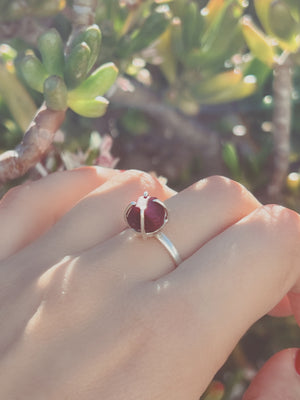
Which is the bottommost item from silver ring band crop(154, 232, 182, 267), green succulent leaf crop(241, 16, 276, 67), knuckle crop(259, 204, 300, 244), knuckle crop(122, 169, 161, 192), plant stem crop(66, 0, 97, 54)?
knuckle crop(259, 204, 300, 244)

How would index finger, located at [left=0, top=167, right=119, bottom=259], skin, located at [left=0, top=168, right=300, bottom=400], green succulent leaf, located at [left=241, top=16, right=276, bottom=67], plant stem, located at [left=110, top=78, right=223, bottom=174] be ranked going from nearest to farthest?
skin, located at [left=0, top=168, right=300, bottom=400] < index finger, located at [left=0, top=167, right=119, bottom=259] < green succulent leaf, located at [left=241, top=16, right=276, bottom=67] < plant stem, located at [left=110, top=78, right=223, bottom=174]

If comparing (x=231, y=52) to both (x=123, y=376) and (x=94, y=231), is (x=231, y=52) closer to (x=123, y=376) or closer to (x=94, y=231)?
(x=94, y=231)

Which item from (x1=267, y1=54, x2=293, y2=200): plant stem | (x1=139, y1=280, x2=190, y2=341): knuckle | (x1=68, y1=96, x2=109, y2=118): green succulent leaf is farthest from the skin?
(x1=267, y1=54, x2=293, y2=200): plant stem

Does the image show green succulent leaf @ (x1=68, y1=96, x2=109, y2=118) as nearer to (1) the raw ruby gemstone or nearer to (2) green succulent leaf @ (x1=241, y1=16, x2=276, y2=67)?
(1) the raw ruby gemstone

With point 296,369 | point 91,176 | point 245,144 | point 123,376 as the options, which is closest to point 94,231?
point 91,176

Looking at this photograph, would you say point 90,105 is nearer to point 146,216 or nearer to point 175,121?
point 146,216

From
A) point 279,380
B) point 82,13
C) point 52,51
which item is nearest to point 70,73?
point 52,51

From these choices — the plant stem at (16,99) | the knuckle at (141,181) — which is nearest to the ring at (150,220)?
the knuckle at (141,181)

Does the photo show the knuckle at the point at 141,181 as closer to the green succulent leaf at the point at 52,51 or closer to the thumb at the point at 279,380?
the green succulent leaf at the point at 52,51
